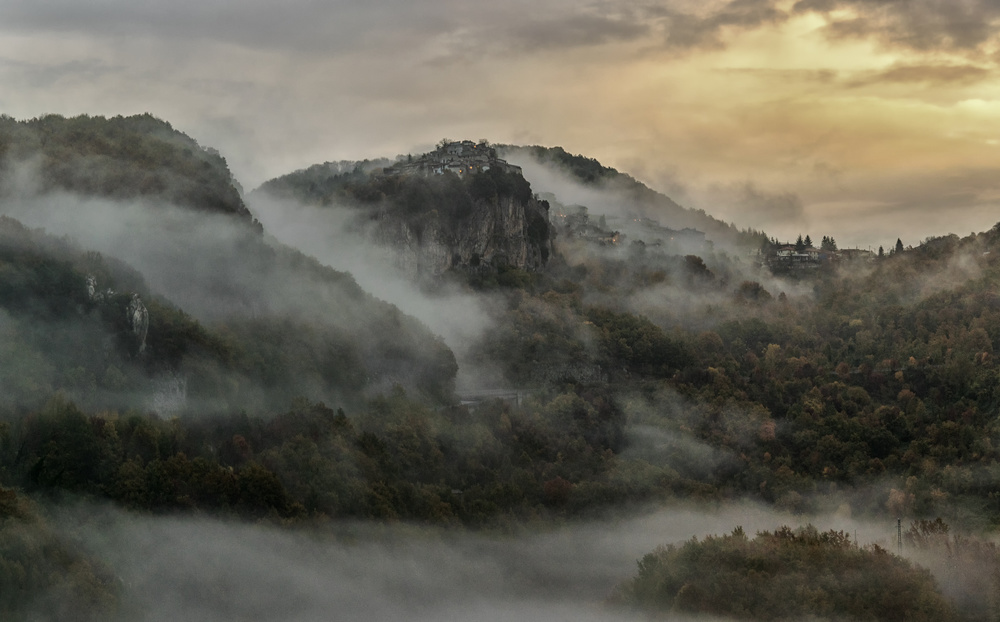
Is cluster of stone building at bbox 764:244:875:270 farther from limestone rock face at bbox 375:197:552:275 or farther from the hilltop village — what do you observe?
limestone rock face at bbox 375:197:552:275

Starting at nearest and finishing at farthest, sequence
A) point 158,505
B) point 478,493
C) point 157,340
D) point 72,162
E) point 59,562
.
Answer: point 59,562 → point 158,505 → point 157,340 → point 478,493 → point 72,162

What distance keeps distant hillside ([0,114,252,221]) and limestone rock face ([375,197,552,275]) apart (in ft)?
86.3

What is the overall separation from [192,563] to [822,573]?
26098mm

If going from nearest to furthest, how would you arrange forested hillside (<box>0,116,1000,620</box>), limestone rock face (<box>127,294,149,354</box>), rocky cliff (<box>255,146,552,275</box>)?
forested hillside (<box>0,116,1000,620</box>)
limestone rock face (<box>127,294,149,354</box>)
rocky cliff (<box>255,146,552,275</box>)

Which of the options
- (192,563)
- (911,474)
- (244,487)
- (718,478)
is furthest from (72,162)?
(911,474)

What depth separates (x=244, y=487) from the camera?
55.2 meters

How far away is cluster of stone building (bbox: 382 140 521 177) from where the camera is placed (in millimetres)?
131125

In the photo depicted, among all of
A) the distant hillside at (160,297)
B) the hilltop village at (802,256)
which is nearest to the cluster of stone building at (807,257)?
the hilltop village at (802,256)

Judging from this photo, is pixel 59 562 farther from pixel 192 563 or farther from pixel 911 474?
pixel 911 474

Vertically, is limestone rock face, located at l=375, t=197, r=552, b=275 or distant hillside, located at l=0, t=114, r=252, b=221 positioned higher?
distant hillside, located at l=0, t=114, r=252, b=221

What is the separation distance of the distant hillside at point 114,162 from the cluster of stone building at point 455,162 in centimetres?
3994

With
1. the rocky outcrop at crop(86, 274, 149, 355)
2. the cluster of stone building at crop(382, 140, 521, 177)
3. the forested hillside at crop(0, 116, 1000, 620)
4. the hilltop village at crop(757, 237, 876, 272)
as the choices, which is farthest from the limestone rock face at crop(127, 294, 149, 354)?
the hilltop village at crop(757, 237, 876, 272)

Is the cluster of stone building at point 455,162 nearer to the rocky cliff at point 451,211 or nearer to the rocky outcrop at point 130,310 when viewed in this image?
the rocky cliff at point 451,211

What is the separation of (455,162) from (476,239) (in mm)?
14303
